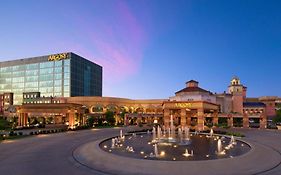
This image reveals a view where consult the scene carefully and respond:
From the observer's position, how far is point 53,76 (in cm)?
12056

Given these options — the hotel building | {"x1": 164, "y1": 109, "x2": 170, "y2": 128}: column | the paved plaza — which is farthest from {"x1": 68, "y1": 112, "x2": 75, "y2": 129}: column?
the paved plaza

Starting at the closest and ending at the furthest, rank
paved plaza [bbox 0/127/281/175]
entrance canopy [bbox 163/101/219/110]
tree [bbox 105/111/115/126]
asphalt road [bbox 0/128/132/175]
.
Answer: paved plaza [bbox 0/127/281/175] < asphalt road [bbox 0/128/132/175] < entrance canopy [bbox 163/101/219/110] < tree [bbox 105/111/115/126]

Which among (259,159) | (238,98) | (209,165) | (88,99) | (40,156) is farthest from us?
(238,98)

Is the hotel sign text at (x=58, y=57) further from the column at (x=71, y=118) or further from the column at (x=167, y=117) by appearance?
the column at (x=167, y=117)

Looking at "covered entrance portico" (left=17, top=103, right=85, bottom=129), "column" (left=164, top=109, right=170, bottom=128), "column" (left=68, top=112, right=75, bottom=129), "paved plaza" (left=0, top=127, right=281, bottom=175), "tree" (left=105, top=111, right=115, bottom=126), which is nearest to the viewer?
"paved plaza" (left=0, top=127, right=281, bottom=175)

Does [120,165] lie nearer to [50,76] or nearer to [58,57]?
[58,57]

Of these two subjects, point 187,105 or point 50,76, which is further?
point 50,76

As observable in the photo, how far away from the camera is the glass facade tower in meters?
118

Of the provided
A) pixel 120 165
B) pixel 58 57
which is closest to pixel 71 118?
pixel 120 165

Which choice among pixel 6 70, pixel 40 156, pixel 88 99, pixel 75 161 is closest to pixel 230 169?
pixel 75 161

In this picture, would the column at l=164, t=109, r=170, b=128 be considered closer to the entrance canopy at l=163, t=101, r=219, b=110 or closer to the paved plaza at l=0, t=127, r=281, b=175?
the entrance canopy at l=163, t=101, r=219, b=110

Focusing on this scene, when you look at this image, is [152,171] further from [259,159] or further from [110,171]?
[259,159]

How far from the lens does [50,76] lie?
398ft

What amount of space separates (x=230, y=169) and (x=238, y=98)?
345ft
